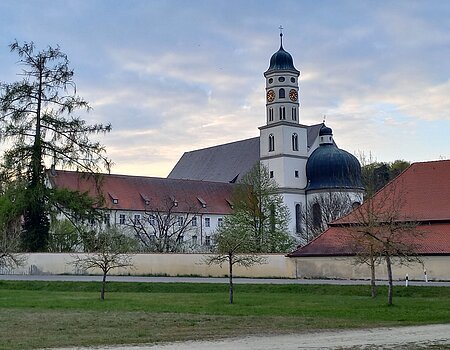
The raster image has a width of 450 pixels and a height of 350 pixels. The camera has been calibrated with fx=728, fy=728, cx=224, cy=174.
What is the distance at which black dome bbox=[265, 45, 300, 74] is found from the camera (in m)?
88.9

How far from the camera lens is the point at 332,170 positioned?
8488cm

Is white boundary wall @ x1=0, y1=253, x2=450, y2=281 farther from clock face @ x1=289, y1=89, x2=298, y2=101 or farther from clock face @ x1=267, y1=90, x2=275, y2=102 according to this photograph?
clock face @ x1=289, y1=89, x2=298, y2=101

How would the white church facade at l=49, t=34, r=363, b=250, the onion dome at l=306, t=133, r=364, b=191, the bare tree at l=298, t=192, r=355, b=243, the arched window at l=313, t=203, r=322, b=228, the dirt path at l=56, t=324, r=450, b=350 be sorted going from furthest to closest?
the onion dome at l=306, t=133, r=364, b=191
the white church facade at l=49, t=34, r=363, b=250
the arched window at l=313, t=203, r=322, b=228
the bare tree at l=298, t=192, r=355, b=243
the dirt path at l=56, t=324, r=450, b=350

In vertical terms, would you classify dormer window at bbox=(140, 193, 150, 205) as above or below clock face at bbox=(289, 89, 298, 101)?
below

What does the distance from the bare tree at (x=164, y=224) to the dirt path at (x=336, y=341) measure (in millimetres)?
46051

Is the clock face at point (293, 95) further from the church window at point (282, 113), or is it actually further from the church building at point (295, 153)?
the church window at point (282, 113)

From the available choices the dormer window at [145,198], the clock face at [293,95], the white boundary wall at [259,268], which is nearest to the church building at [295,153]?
the clock face at [293,95]

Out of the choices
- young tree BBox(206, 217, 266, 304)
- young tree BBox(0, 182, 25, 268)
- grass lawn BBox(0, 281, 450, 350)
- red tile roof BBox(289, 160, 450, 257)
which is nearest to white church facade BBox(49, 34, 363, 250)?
young tree BBox(206, 217, 266, 304)

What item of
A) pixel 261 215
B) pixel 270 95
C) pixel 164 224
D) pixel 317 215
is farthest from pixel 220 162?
pixel 261 215

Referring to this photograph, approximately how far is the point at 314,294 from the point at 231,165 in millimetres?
65608

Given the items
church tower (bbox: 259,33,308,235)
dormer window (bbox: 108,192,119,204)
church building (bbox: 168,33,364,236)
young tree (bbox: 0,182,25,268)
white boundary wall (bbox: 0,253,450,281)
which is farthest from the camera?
church tower (bbox: 259,33,308,235)

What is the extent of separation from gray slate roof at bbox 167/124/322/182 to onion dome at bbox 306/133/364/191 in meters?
4.87

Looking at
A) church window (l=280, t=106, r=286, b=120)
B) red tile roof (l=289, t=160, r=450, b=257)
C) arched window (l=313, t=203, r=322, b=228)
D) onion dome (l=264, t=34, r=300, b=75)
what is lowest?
red tile roof (l=289, t=160, r=450, b=257)

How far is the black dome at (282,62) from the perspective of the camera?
88.9m
